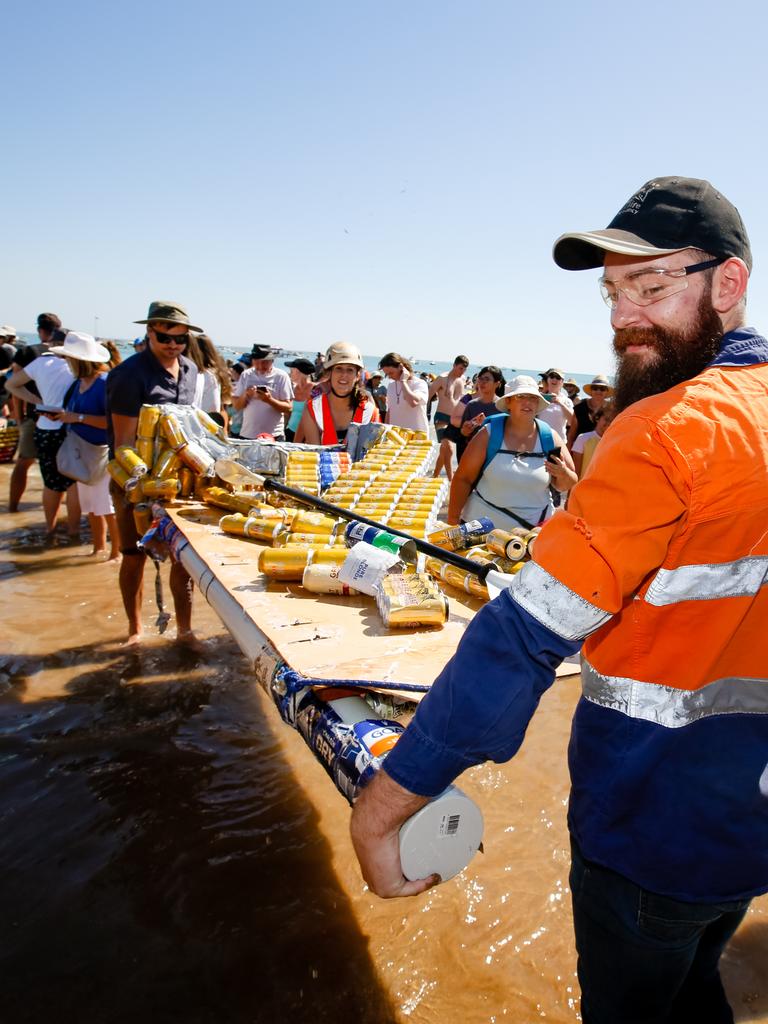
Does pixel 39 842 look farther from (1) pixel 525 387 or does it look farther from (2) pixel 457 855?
(1) pixel 525 387

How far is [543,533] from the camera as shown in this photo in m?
1.00

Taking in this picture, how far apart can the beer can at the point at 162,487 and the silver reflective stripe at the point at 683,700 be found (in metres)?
2.69

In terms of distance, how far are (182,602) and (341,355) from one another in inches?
80.2

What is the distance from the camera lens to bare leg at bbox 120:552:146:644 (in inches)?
161

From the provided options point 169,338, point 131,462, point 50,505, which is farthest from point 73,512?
point 131,462

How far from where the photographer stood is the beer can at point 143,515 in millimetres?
3457

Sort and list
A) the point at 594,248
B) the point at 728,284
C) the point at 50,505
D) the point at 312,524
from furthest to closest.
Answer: the point at 50,505, the point at 312,524, the point at 594,248, the point at 728,284

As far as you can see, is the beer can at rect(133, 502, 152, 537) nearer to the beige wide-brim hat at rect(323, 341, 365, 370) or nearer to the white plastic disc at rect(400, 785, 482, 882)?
A: the beige wide-brim hat at rect(323, 341, 365, 370)

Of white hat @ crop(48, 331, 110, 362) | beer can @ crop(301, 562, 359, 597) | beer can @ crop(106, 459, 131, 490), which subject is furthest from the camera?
white hat @ crop(48, 331, 110, 362)

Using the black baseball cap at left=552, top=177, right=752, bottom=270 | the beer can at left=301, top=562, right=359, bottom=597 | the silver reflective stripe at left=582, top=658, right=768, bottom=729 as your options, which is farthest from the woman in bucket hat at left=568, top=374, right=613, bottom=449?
the silver reflective stripe at left=582, top=658, right=768, bottom=729

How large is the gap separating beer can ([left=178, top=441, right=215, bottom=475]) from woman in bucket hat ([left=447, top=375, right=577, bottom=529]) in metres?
1.50

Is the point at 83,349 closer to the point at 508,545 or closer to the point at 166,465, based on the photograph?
the point at 166,465

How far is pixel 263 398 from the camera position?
690 centimetres

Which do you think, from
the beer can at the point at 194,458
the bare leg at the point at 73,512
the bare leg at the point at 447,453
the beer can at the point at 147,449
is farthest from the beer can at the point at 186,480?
the bare leg at the point at 447,453
